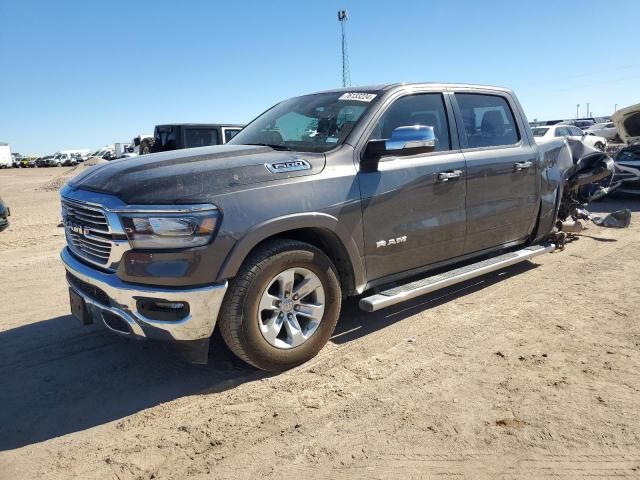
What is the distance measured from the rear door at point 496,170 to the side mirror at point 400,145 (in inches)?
36.4

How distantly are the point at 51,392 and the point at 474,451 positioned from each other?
8.66 ft

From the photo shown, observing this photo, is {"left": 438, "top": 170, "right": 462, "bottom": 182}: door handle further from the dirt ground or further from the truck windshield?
the dirt ground

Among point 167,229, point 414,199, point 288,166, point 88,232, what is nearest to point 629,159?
point 414,199

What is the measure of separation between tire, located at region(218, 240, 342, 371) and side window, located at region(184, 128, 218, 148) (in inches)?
355

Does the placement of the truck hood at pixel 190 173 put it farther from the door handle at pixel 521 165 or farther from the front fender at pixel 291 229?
the door handle at pixel 521 165

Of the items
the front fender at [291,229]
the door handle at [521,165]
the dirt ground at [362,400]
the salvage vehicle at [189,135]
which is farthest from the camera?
the salvage vehicle at [189,135]

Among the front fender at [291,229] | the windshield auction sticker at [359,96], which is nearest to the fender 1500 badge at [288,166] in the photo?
the front fender at [291,229]

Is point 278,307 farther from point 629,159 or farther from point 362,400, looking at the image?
point 629,159

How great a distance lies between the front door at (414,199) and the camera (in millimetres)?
3768

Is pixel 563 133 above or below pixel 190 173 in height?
above

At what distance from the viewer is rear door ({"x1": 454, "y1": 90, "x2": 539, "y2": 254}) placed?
455cm

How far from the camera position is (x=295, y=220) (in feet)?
10.8

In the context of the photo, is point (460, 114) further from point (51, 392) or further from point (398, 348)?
point (51, 392)

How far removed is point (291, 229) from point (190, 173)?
730 millimetres
